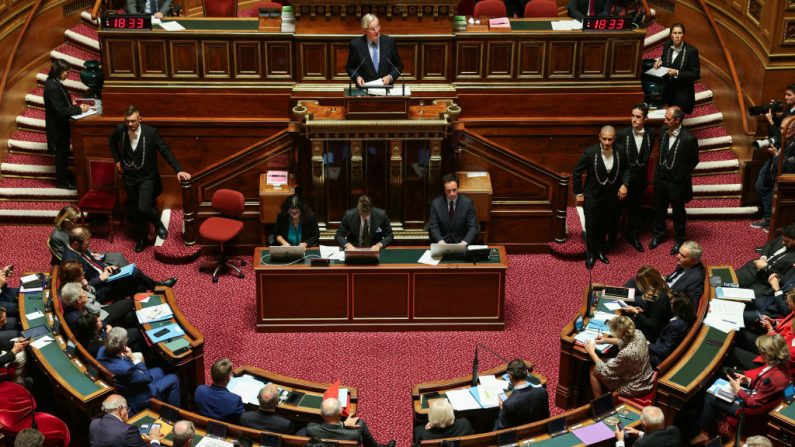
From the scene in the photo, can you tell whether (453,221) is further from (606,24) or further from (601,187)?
(606,24)

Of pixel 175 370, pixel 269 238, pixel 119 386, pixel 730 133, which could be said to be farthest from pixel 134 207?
pixel 730 133

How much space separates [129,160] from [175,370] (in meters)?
3.37

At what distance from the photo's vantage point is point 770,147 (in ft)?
37.1

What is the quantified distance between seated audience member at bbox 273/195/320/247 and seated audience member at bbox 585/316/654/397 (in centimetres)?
337

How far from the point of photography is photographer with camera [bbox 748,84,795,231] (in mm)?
11250

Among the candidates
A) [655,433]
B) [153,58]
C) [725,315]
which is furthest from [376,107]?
[655,433]

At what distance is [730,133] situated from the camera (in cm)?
1284

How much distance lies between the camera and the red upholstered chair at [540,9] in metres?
13.2

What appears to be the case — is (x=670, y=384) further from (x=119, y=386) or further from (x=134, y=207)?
(x=134, y=207)

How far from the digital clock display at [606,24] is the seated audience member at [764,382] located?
5.29 metres

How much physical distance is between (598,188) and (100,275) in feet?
16.7

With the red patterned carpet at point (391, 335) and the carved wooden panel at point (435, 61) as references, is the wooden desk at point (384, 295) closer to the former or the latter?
the red patterned carpet at point (391, 335)

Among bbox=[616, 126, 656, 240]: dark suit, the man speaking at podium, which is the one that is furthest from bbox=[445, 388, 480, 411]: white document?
the man speaking at podium

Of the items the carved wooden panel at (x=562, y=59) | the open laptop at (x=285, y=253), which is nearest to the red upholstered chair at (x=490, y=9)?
the carved wooden panel at (x=562, y=59)
